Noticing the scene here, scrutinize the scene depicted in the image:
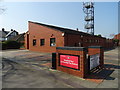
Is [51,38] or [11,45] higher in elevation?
[51,38]

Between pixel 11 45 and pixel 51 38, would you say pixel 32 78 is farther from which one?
pixel 11 45

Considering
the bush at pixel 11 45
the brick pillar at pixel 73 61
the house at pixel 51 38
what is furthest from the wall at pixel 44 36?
the bush at pixel 11 45

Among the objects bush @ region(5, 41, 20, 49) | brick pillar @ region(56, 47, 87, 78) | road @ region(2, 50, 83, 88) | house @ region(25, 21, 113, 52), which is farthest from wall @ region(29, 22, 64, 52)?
bush @ region(5, 41, 20, 49)

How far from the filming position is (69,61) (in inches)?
249

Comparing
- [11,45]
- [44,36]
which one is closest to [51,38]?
[44,36]

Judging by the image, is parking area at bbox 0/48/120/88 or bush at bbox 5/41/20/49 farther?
bush at bbox 5/41/20/49

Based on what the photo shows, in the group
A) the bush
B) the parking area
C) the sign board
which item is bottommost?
the parking area

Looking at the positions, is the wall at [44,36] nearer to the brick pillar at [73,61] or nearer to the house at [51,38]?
the house at [51,38]

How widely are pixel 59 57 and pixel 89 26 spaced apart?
1205 inches

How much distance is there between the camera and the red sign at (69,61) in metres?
5.95

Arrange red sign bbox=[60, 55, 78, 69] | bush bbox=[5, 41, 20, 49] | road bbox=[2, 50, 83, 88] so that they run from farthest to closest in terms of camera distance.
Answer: bush bbox=[5, 41, 20, 49], red sign bbox=[60, 55, 78, 69], road bbox=[2, 50, 83, 88]

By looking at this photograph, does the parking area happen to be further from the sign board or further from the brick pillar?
the sign board

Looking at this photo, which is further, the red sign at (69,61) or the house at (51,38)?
the house at (51,38)

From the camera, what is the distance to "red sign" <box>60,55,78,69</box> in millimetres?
5953
